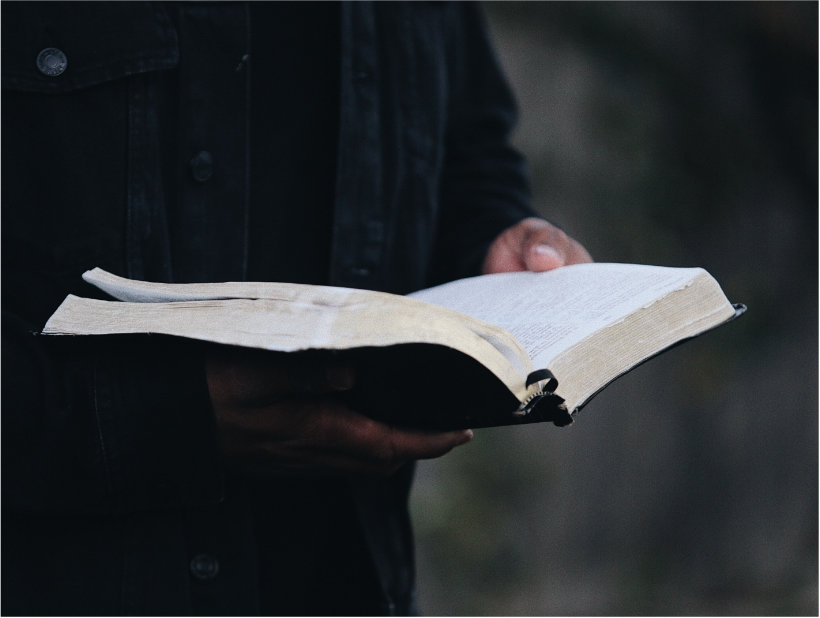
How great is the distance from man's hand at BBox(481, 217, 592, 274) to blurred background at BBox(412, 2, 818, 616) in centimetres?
169

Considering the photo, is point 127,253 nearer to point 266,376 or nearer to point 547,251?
point 266,376

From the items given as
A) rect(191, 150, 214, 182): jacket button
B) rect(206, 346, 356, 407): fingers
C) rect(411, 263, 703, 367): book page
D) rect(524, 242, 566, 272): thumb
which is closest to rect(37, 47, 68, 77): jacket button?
rect(191, 150, 214, 182): jacket button

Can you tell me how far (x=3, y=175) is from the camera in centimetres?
90

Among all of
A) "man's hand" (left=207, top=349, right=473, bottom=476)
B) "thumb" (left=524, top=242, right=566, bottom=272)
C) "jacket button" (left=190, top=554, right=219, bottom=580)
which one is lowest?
"jacket button" (left=190, top=554, right=219, bottom=580)

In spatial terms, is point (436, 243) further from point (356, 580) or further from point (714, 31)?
point (714, 31)

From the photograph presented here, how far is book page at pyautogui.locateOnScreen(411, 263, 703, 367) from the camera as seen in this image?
0.83 m

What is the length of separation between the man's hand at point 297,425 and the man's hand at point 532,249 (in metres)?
0.31

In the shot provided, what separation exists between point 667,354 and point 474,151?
6.31 ft

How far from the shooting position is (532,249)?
1130 mm

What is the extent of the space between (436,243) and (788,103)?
229 centimetres

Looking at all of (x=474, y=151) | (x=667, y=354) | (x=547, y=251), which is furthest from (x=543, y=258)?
(x=667, y=354)

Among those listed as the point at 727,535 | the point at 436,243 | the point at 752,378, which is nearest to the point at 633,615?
the point at 727,535

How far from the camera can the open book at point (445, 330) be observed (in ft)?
2.15

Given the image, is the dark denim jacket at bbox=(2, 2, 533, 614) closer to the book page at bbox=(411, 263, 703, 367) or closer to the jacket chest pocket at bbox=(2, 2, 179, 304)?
the jacket chest pocket at bbox=(2, 2, 179, 304)
